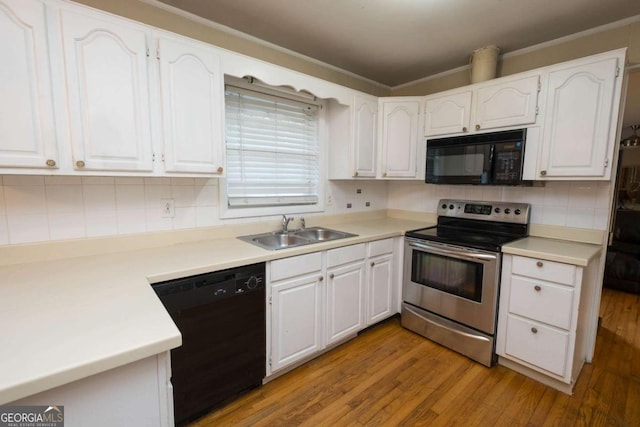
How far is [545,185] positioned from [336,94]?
72.8 inches

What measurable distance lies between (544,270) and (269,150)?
85.5 inches

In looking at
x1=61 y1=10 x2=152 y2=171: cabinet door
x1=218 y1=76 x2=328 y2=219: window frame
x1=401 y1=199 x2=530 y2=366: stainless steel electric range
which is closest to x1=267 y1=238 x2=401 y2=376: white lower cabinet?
x1=401 y1=199 x2=530 y2=366: stainless steel electric range

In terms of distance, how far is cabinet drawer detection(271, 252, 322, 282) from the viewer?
1.83 meters

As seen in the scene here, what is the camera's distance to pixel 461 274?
2.27 metres

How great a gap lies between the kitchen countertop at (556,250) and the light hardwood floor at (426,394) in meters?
0.88

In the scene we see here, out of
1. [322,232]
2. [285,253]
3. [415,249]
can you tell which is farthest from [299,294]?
[415,249]

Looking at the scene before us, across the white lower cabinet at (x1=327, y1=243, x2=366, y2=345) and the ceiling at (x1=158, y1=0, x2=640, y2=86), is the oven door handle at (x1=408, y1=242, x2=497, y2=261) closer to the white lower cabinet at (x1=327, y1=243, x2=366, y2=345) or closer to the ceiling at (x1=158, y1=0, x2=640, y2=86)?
the white lower cabinet at (x1=327, y1=243, x2=366, y2=345)

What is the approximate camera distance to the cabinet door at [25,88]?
1.20 meters

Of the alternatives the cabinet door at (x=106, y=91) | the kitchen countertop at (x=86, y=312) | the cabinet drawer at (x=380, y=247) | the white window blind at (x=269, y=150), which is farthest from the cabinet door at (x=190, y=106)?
the cabinet drawer at (x=380, y=247)

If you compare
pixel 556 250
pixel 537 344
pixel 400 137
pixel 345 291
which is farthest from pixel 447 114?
pixel 537 344

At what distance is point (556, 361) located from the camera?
6.18ft

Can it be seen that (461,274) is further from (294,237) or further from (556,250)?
(294,237)

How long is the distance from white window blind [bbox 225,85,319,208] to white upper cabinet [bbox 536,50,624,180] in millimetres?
1803
